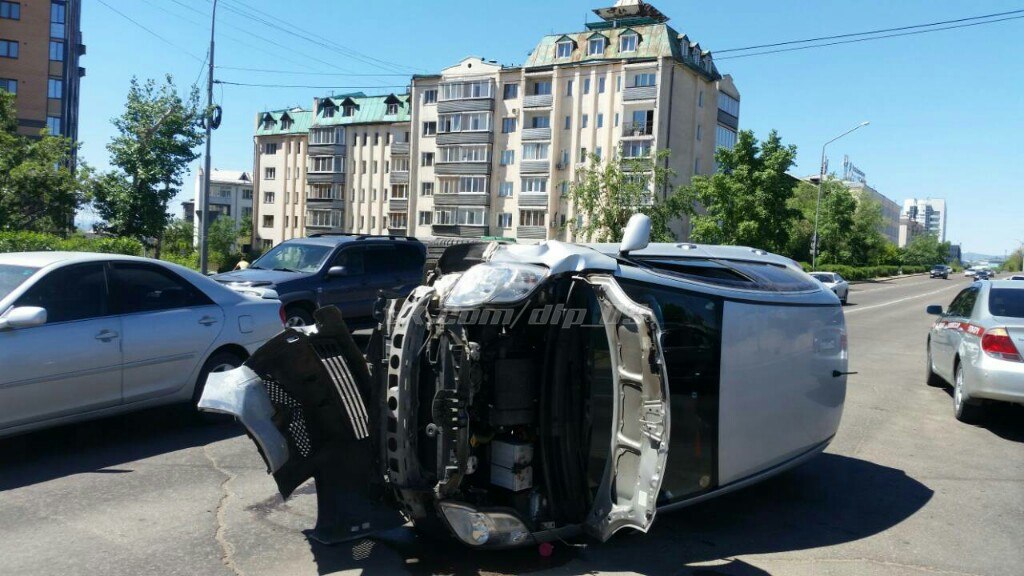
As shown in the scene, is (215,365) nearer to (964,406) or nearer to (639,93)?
(964,406)

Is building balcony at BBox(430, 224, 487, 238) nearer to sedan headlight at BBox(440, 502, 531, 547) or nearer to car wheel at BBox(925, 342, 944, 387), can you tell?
car wheel at BBox(925, 342, 944, 387)

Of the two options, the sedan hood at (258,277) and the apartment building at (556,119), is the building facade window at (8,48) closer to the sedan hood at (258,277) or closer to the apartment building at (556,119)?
the apartment building at (556,119)

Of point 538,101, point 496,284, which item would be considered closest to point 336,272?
point 496,284

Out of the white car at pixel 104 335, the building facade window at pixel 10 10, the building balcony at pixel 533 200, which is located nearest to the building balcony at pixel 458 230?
the building balcony at pixel 533 200

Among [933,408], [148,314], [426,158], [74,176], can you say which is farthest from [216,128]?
[426,158]

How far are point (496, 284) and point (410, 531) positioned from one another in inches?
74.4

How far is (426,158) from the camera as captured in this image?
2874 inches

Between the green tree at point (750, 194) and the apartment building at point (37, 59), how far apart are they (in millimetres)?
52446

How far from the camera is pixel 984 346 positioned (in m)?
8.45

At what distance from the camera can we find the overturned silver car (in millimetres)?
4211

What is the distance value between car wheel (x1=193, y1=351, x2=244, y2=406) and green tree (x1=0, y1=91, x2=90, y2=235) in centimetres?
2026

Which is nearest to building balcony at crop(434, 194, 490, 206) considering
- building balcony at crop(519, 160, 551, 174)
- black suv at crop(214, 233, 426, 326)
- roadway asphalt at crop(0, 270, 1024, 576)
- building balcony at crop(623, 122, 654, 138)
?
building balcony at crop(519, 160, 551, 174)

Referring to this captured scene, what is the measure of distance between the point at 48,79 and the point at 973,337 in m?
75.0

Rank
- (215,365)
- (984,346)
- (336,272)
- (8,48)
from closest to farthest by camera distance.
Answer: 1. (215,365)
2. (984,346)
3. (336,272)
4. (8,48)
